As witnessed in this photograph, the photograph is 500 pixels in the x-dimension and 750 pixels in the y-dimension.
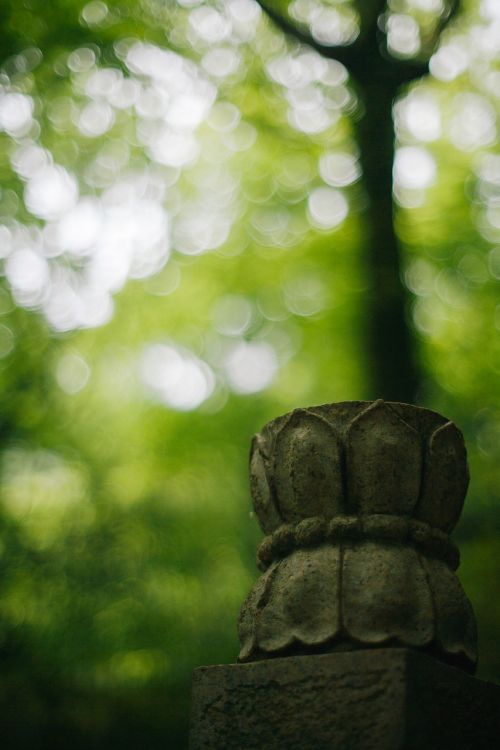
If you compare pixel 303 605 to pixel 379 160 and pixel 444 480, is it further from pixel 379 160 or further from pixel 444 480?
pixel 379 160

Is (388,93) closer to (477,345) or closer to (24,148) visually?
(477,345)

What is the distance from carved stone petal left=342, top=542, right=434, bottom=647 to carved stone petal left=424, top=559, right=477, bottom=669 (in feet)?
0.14

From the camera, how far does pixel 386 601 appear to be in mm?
2119

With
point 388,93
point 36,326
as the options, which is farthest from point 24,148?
point 388,93

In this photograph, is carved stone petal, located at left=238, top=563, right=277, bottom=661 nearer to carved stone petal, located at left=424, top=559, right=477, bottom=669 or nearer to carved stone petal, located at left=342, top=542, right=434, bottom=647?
carved stone petal, located at left=342, top=542, right=434, bottom=647

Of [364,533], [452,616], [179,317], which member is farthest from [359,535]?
[179,317]

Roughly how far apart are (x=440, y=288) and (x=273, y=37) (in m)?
3.41

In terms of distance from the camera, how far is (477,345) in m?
8.24

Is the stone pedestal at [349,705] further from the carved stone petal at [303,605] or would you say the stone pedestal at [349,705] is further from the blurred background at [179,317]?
the blurred background at [179,317]

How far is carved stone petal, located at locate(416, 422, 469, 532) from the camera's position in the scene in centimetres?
238

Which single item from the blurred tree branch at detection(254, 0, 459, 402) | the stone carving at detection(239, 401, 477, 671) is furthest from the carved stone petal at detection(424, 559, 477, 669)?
the blurred tree branch at detection(254, 0, 459, 402)

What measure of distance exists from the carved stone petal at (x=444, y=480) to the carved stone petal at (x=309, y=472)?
0.91 ft

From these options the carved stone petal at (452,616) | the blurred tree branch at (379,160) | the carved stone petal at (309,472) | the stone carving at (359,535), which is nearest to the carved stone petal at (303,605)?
the stone carving at (359,535)

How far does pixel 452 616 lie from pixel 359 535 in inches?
13.4
